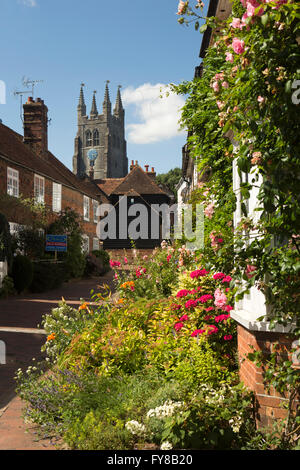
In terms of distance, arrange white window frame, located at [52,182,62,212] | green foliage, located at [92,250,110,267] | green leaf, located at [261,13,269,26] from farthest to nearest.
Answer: green foliage, located at [92,250,110,267]
white window frame, located at [52,182,62,212]
green leaf, located at [261,13,269,26]

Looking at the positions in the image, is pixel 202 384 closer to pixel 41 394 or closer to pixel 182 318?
pixel 182 318

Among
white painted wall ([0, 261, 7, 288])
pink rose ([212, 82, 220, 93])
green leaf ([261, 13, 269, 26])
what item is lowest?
white painted wall ([0, 261, 7, 288])

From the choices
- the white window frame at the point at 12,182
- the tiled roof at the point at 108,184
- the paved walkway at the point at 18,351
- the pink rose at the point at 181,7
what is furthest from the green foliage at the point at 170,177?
the pink rose at the point at 181,7

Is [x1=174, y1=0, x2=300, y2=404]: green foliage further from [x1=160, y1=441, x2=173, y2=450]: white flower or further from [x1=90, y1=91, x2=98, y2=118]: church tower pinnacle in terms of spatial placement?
[x1=90, y1=91, x2=98, y2=118]: church tower pinnacle

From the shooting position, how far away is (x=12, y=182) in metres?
20.2

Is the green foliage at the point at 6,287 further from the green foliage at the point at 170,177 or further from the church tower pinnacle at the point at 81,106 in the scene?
the church tower pinnacle at the point at 81,106

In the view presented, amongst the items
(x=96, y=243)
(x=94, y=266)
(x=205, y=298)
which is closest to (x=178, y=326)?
(x=205, y=298)

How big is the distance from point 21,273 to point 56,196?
31.7 ft

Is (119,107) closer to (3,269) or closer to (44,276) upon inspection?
(44,276)

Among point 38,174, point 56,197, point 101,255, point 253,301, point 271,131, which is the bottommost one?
point 101,255

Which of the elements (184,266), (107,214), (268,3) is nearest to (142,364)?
(184,266)

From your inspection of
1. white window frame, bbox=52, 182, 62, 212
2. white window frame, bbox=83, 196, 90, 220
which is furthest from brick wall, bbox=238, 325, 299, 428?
white window frame, bbox=83, 196, 90, 220

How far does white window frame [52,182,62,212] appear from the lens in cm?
2595

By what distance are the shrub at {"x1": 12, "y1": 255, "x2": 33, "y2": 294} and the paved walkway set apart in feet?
2.66
